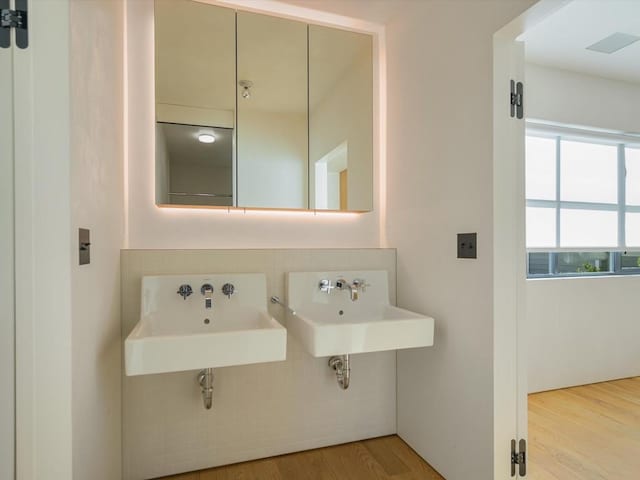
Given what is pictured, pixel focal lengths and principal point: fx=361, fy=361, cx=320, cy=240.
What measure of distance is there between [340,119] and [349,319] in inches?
46.2

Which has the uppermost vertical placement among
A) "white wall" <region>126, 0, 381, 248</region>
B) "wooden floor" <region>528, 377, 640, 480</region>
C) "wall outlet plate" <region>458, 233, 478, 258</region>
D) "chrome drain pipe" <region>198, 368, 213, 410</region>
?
"white wall" <region>126, 0, 381, 248</region>

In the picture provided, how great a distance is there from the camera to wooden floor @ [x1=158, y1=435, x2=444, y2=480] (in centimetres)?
174

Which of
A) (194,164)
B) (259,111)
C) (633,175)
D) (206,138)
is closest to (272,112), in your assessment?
(259,111)

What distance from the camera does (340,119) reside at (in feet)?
7.11

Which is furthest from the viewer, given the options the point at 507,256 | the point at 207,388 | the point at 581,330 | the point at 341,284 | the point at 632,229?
the point at 632,229

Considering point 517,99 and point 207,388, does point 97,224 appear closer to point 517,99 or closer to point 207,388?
point 207,388

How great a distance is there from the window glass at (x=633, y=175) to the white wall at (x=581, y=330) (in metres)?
0.72

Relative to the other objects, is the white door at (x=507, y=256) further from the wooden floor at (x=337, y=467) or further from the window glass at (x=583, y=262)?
the window glass at (x=583, y=262)

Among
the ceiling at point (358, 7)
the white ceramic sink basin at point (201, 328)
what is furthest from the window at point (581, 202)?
the white ceramic sink basin at point (201, 328)

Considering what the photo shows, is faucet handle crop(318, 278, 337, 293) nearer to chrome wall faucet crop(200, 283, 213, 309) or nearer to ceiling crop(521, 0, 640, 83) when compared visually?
chrome wall faucet crop(200, 283, 213, 309)

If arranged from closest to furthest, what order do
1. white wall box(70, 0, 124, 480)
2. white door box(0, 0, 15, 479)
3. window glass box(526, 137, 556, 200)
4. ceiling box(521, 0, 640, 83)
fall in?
white door box(0, 0, 15, 479)
white wall box(70, 0, 124, 480)
ceiling box(521, 0, 640, 83)
window glass box(526, 137, 556, 200)

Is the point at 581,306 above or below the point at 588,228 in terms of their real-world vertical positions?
below

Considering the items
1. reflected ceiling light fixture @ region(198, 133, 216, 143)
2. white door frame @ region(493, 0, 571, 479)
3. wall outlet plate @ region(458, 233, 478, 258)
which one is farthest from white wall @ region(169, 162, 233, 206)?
white door frame @ region(493, 0, 571, 479)

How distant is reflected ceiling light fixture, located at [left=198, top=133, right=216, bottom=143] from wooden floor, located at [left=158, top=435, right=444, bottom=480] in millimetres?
1678
